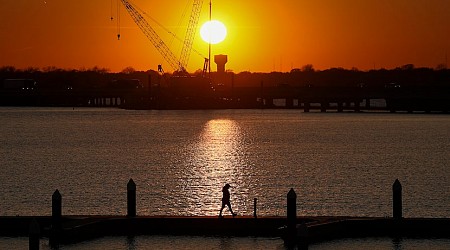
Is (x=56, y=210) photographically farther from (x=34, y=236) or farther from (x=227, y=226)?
(x=227, y=226)

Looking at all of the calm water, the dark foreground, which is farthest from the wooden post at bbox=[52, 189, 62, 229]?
the calm water

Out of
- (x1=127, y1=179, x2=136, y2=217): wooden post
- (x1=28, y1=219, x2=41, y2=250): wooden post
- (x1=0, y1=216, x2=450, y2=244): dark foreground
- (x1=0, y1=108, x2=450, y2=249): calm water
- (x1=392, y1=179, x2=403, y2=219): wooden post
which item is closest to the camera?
(x1=28, y1=219, x2=41, y2=250): wooden post

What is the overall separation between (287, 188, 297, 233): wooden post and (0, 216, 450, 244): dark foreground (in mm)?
1197

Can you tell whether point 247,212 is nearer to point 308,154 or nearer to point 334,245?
point 334,245

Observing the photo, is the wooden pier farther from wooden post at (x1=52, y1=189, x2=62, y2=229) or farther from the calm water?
the calm water

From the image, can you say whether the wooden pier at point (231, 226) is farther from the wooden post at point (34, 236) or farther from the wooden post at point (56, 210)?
the wooden post at point (34, 236)

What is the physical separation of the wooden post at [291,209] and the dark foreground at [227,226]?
120 cm

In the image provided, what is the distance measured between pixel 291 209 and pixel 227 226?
462cm

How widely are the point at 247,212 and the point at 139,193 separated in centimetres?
1468

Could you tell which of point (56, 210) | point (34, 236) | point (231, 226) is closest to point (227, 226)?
point (231, 226)

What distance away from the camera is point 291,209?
45.4m

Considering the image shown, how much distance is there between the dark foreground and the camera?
157 ft

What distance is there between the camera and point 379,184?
87812 millimetres

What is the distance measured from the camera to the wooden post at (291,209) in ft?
149
